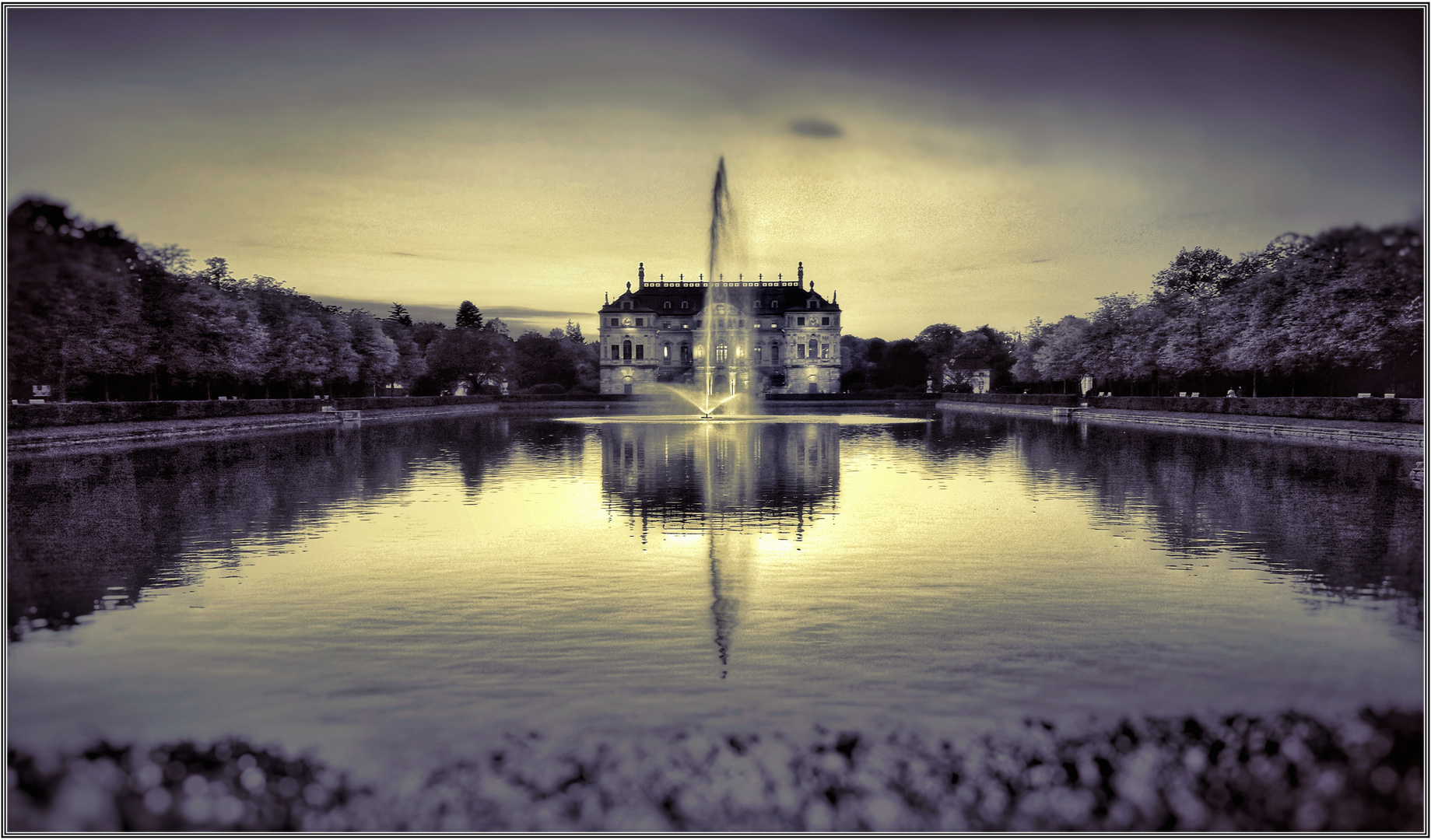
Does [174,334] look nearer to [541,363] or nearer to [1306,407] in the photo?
[1306,407]

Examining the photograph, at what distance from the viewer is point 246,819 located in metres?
4.35

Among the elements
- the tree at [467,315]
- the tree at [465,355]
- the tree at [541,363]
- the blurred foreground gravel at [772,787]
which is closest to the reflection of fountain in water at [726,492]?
the blurred foreground gravel at [772,787]

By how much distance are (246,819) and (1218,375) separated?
2254 inches

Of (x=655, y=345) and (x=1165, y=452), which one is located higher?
(x=655, y=345)

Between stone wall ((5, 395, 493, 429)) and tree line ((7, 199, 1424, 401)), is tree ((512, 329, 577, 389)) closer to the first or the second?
tree line ((7, 199, 1424, 401))

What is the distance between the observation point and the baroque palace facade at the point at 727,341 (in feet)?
380

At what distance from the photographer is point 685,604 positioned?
7.91 metres

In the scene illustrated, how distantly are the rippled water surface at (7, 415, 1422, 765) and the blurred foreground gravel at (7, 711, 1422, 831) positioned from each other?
32 centimetres

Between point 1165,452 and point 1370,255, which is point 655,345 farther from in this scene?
point 1370,255

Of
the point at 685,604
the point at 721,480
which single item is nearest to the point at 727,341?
the point at 721,480

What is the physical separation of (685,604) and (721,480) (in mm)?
9688

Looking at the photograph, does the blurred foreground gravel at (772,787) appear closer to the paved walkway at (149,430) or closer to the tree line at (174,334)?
the tree line at (174,334)

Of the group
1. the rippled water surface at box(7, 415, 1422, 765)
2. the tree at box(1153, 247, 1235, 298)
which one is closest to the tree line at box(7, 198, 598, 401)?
the rippled water surface at box(7, 415, 1422, 765)

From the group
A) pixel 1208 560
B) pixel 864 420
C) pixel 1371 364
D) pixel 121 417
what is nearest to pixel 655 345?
pixel 864 420
